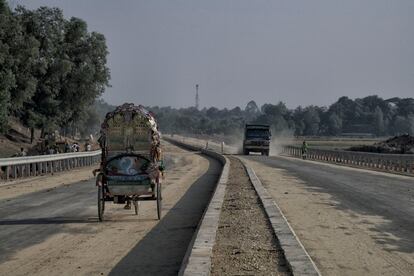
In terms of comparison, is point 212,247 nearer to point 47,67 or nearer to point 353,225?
point 353,225

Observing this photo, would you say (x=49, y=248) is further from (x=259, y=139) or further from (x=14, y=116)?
(x=259, y=139)

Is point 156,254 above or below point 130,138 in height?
below

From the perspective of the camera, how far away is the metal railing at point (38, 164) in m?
→ 27.2

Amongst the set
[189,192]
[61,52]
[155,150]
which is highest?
[61,52]

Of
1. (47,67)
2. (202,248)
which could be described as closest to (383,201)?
(202,248)

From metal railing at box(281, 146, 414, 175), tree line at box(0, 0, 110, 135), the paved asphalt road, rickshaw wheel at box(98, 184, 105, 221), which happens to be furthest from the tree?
rickshaw wheel at box(98, 184, 105, 221)

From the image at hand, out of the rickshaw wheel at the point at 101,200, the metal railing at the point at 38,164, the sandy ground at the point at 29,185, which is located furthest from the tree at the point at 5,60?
the rickshaw wheel at the point at 101,200

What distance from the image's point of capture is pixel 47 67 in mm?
50031

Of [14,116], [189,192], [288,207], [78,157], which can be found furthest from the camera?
[14,116]

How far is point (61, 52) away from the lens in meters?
54.8

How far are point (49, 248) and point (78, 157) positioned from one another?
30225mm

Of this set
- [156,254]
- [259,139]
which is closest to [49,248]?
[156,254]

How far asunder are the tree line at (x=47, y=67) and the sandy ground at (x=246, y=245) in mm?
28201

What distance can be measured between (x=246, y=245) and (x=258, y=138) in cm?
5738
